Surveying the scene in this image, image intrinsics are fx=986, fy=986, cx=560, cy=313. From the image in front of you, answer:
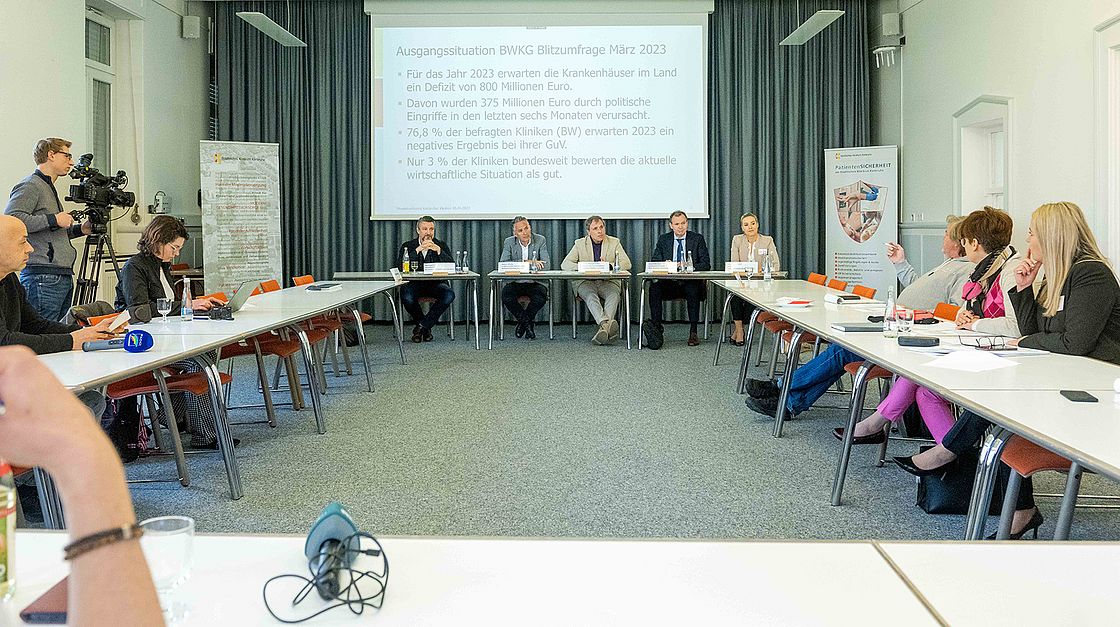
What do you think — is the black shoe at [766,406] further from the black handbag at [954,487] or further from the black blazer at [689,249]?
the black blazer at [689,249]

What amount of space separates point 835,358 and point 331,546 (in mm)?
4234

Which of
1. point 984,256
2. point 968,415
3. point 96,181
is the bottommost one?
point 968,415

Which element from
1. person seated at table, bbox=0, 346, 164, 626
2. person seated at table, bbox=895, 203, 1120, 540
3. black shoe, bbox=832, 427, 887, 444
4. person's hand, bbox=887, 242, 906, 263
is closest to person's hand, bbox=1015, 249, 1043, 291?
person seated at table, bbox=895, 203, 1120, 540

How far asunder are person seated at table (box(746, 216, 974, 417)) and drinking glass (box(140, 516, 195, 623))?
438 cm

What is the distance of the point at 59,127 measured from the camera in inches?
296

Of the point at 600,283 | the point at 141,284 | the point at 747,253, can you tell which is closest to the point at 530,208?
the point at 600,283

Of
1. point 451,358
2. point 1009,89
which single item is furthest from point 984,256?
point 451,358

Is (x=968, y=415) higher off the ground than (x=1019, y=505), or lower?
higher

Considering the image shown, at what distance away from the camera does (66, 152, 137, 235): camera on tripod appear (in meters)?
7.10

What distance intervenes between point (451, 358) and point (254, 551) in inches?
264

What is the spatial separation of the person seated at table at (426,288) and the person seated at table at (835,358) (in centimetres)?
432

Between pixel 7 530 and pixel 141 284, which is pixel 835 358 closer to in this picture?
pixel 141 284

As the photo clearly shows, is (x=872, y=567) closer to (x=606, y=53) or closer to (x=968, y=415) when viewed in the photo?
(x=968, y=415)

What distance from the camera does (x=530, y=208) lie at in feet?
34.9
